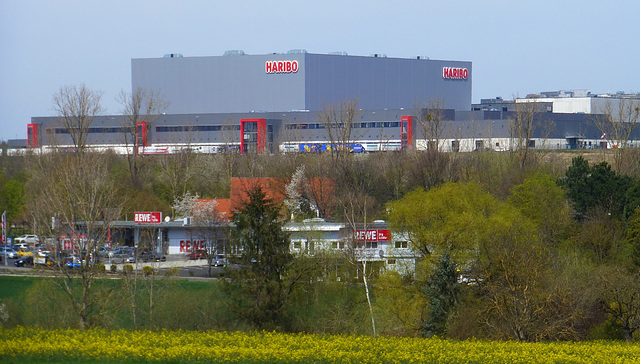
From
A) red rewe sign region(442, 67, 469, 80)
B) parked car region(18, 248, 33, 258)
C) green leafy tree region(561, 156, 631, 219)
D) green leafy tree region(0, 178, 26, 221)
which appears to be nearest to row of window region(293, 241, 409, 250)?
green leafy tree region(561, 156, 631, 219)

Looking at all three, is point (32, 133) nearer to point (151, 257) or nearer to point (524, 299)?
point (151, 257)

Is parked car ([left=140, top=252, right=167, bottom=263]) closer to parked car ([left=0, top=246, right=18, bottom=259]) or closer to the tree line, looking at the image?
the tree line

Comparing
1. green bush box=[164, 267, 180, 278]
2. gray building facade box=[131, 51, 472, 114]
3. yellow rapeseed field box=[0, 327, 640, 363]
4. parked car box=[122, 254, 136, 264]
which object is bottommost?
parked car box=[122, 254, 136, 264]

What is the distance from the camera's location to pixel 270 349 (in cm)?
1906

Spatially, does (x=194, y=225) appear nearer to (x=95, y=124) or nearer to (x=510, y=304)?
(x=510, y=304)

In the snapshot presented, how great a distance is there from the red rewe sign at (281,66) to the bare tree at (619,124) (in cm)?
3827

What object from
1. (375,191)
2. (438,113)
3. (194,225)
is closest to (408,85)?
(438,113)

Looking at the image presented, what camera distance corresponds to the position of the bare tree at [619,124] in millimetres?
62969

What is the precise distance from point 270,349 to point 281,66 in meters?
85.3

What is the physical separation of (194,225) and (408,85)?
6357 cm

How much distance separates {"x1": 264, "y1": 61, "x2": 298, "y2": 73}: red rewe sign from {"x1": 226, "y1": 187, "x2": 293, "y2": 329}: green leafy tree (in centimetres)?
7416

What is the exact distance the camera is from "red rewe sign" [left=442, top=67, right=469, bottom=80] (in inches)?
4429

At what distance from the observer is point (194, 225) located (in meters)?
52.3

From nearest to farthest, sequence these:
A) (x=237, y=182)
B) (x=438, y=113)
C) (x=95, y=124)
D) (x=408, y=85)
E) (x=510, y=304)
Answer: (x=510, y=304) → (x=237, y=182) → (x=438, y=113) → (x=95, y=124) → (x=408, y=85)
